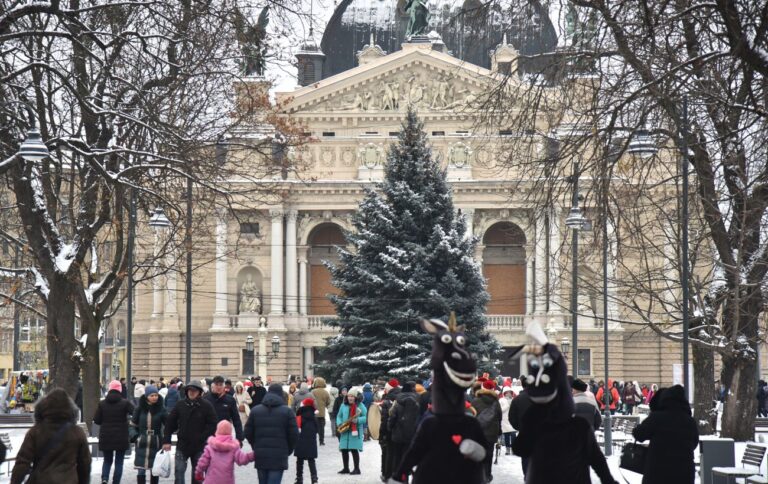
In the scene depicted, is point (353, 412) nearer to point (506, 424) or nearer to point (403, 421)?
point (506, 424)

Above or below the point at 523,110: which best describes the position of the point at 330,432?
below

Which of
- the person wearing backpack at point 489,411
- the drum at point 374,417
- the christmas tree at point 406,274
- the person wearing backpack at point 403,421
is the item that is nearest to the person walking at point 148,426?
the person wearing backpack at point 403,421

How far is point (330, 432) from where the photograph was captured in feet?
144

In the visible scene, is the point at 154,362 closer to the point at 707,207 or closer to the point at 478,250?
the point at 478,250

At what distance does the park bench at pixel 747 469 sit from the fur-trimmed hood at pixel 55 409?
9074 millimetres

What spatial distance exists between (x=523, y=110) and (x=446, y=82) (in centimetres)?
5872

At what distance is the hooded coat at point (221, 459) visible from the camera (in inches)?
632

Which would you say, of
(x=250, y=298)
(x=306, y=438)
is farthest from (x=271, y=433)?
(x=250, y=298)

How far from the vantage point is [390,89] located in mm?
78750

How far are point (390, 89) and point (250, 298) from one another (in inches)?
521

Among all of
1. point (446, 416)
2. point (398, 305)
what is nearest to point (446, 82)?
point (398, 305)

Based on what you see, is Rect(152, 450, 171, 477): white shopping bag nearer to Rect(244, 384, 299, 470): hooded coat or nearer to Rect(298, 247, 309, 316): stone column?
Rect(244, 384, 299, 470): hooded coat

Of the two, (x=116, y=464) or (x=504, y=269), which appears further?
(x=504, y=269)

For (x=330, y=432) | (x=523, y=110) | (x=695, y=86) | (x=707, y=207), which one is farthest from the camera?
(x=330, y=432)
